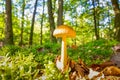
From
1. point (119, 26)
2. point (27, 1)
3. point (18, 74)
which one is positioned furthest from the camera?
point (27, 1)

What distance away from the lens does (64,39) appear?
3004 millimetres

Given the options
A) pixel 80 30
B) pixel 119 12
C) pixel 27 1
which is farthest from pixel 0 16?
pixel 119 12

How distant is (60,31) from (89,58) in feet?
10.1

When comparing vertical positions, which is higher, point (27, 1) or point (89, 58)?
point (27, 1)

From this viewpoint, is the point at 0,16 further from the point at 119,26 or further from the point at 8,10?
the point at 119,26

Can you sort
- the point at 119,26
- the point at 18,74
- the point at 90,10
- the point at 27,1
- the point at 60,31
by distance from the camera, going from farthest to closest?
the point at 27,1 < the point at 90,10 < the point at 119,26 < the point at 60,31 < the point at 18,74

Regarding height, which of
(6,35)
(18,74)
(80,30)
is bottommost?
(80,30)

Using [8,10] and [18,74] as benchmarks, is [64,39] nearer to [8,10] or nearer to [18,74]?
[18,74]

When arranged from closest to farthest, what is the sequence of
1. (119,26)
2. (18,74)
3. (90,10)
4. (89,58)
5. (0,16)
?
(18,74), (89,58), (119,26), (90,10), (0,16)

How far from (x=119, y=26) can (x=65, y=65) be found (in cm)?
819

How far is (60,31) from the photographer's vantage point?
2.85 meters

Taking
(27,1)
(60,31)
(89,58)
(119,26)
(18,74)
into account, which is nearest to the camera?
(18,74)

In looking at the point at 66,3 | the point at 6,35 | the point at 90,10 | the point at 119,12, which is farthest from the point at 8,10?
the point at 66,3

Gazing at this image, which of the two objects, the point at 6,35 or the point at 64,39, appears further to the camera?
the point at 6,35
